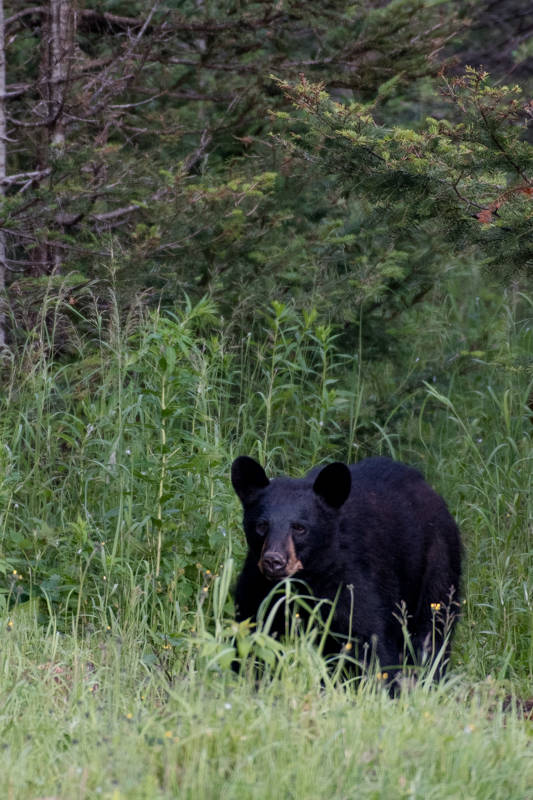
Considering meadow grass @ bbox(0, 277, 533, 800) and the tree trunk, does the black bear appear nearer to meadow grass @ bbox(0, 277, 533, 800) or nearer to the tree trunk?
meadow grass @ bbox(0, 277, 533, 800)

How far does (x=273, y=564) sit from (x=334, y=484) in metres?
0.54

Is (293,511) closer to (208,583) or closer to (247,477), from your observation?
(247,477)

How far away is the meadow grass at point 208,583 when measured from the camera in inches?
110

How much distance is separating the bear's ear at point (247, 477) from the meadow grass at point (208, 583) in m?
0.40

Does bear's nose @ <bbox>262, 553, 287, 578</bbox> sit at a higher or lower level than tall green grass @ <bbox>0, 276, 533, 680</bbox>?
higher

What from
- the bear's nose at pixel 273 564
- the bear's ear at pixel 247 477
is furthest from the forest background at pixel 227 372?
the bear's ear at pixel 247 477

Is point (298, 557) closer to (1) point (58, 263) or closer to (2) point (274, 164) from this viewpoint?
(1) point (58, 263)

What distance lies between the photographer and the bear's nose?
3938 millimetres

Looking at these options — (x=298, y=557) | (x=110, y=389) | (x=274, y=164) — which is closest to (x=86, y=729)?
(x=298, y=557)

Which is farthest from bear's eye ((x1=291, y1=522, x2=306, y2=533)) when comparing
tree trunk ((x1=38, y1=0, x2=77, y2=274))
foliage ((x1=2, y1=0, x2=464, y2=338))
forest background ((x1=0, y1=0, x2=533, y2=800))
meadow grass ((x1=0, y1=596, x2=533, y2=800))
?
tree trunk ((x1=38, y1=0, x2=77, y2=274))

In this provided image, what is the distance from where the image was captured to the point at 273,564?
3.95 m

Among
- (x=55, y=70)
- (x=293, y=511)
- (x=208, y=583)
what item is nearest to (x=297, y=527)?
(x=293, y=511)

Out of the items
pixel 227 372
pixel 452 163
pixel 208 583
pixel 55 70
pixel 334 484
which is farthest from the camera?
pixel 55 70

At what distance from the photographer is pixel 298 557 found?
418cm
